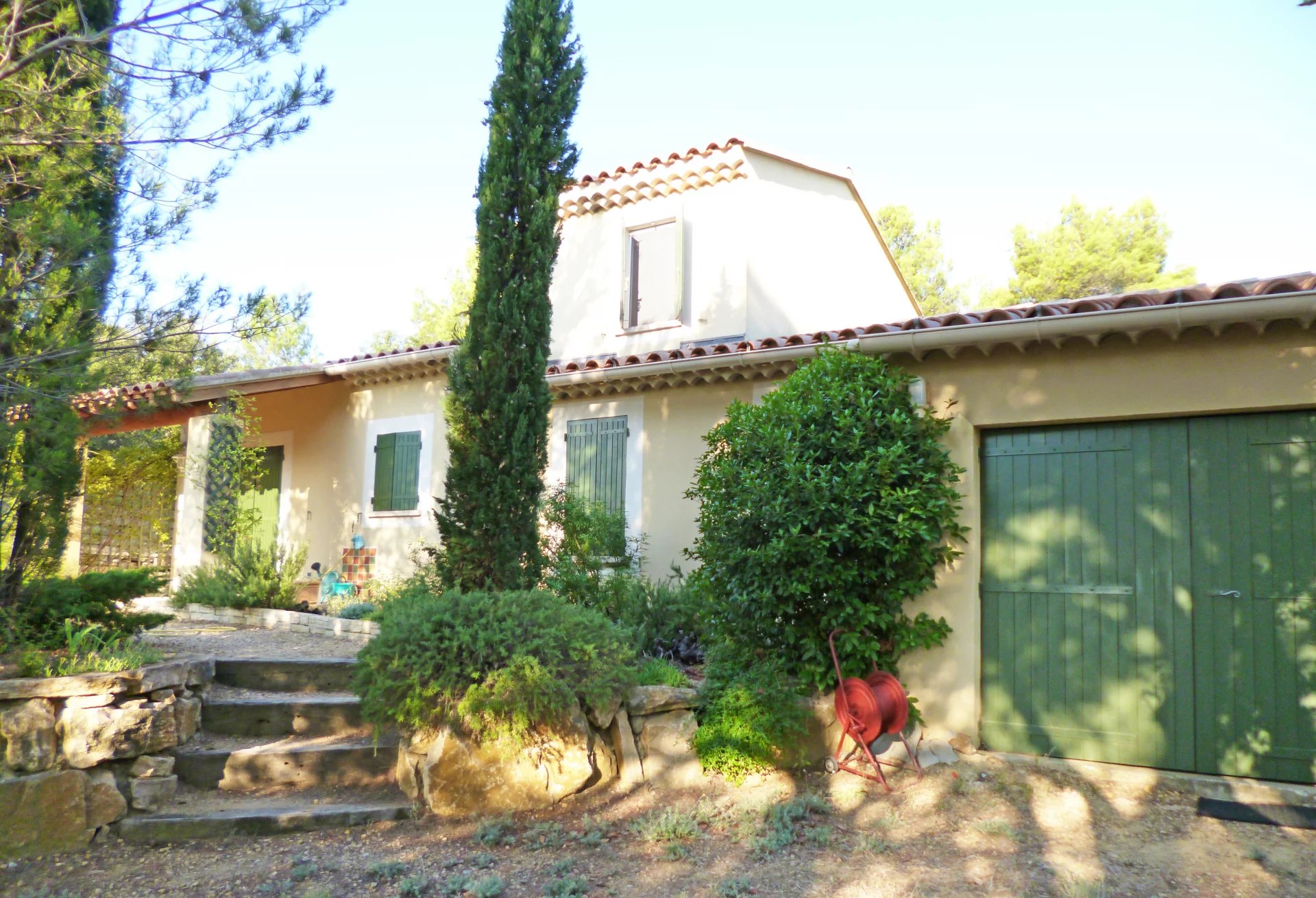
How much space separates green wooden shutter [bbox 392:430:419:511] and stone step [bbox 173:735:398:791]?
211 inches

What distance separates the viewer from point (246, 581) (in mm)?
9742

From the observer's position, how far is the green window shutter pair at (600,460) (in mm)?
9375

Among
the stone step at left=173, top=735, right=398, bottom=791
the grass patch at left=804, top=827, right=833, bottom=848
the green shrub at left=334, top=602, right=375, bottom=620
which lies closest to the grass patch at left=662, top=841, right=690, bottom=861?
the grass patch at left=804, top=827, right=833, bottom=848

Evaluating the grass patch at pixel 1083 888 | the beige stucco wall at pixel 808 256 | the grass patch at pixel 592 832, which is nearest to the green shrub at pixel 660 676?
the grass patch at pixel 592 832

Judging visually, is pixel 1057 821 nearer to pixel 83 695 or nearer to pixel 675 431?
pixel 675 431

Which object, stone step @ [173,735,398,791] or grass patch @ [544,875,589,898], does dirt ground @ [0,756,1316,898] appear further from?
stone step @ [173,735,398,791]

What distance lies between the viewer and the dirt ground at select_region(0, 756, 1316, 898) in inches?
181

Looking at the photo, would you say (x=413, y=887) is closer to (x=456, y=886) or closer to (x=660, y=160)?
(x=456, y=886)

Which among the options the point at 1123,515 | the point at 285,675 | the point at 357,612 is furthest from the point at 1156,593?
the point at 357,612

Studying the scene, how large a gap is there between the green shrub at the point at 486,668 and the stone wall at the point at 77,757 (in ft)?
4.02

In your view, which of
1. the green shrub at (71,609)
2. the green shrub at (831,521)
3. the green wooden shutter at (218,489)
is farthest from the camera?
the green wooden shutter at (218,489)

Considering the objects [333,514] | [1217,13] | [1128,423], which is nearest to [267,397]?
[333,514]

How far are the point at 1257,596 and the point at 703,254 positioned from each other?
23.3 ft

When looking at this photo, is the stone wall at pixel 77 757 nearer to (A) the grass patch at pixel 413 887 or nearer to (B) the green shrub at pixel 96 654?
(B) the green shrub at pixel 96 654
